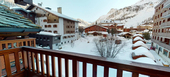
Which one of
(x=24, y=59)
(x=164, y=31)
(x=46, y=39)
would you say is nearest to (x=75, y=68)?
(x=24, y=59)

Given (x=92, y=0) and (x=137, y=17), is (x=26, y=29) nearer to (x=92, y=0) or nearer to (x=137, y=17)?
(x=92, y=0)

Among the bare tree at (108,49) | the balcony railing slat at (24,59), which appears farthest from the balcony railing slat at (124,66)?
A: the bare tree at (108,49)

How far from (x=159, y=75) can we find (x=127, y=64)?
0.70 ft

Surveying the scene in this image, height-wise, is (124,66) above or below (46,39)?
above

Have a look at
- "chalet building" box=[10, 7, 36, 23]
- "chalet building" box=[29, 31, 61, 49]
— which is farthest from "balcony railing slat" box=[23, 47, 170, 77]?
"chalet building" box=[10, 7, 36, 23]

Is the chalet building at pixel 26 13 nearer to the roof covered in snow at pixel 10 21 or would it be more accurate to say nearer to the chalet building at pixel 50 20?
the chalet building at pixel 50 20

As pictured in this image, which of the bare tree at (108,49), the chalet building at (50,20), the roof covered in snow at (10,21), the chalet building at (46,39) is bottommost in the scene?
the bare tree at (108,49)

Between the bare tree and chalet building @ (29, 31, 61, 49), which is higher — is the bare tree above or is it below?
below

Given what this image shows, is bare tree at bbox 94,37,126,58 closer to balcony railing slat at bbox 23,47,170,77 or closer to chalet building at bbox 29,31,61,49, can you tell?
chalet building at bbox 29,31,61,49

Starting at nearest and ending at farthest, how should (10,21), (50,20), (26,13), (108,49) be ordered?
(10,21) < (108,49) < (26,13) < (50,20)

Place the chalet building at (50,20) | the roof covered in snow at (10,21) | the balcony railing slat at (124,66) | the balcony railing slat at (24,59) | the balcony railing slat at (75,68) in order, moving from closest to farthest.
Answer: the balcony railing slat at (124,66) → the balcony railing slat at (75,68) → the roof covered in snow at (10,21) → the balcony railing slat at (24,59) → the chalet building at (50,20)

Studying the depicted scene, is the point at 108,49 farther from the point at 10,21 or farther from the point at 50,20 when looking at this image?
the point at 50,20

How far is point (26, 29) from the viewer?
1.42m

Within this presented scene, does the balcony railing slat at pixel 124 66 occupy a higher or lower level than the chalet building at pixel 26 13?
lower
